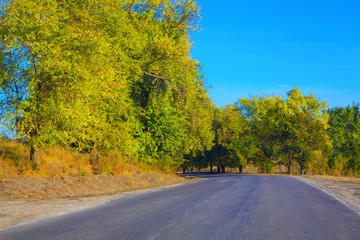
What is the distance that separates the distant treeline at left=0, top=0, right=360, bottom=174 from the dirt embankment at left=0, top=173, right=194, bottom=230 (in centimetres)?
174

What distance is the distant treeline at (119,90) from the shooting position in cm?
1468

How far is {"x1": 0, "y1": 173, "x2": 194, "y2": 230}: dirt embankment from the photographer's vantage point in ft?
31.0

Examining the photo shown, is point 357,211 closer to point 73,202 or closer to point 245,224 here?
point 245,224

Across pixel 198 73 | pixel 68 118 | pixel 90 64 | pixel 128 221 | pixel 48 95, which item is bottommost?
pixel 128 221

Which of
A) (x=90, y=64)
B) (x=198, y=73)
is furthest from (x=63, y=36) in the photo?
(x=198, y=73)

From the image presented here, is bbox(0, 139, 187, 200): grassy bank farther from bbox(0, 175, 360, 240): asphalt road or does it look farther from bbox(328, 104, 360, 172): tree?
bbox(328, 104, 360, 172): tree

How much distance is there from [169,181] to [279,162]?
36761 mm

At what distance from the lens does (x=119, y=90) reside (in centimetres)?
2219

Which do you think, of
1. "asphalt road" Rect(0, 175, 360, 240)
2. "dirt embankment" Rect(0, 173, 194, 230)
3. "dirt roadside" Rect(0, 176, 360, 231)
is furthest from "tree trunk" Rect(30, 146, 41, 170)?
"asphalt road" Rect(0, 175, 360, 240)

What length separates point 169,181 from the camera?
2677cm

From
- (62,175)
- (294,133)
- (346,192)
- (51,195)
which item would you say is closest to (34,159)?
(62,175)

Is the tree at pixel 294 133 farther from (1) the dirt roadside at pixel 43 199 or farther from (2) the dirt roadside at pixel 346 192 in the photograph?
(1) the dirt roadside at pixel 43 199

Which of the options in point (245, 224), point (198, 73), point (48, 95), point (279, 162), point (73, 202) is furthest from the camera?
point (279, 162)

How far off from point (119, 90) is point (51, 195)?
9.75m
